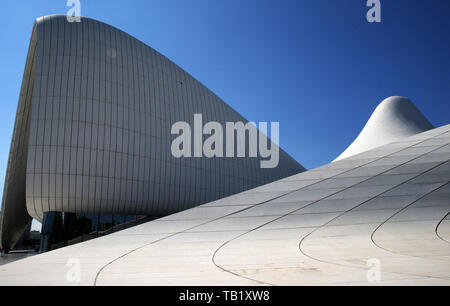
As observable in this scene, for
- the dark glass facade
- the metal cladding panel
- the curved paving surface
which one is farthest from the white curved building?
the dark glass facade

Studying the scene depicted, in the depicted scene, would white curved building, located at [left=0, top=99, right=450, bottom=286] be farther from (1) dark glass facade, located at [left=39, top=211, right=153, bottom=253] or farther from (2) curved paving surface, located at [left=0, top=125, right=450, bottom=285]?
(1) dark glass facade, located at [left=39, top=211, right=153, bottom=253]

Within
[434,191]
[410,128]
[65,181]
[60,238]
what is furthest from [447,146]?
[410,128]

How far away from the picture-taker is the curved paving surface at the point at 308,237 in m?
5.09

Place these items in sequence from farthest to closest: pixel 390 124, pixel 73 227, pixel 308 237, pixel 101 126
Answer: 1. pixel 390 124
2. pixel 101 126
3. pixel 73 227
4. pixel 308 237

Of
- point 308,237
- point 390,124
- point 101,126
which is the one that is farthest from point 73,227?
point 390,124

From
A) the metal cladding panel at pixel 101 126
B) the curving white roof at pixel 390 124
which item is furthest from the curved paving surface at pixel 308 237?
the curving white roof at pixel 390 124

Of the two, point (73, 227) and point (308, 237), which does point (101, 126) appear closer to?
point (73, 227)

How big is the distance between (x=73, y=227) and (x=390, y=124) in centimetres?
4025

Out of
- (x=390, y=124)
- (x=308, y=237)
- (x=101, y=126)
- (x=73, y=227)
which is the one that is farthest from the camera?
(x=390, y=124)

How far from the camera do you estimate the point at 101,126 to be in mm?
23219

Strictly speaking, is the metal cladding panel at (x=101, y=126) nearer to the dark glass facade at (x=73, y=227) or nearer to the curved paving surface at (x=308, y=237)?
the dark glass facade at (x=73, y=227)

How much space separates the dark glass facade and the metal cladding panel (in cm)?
59

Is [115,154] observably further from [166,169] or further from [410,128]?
[410,128]

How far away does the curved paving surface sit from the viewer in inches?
200
